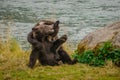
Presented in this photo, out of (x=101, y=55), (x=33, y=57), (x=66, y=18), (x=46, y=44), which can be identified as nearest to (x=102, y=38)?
(x=101, y=55)

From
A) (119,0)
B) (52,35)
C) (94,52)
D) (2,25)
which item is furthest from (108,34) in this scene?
(119,0)

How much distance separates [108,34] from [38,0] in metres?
37.6

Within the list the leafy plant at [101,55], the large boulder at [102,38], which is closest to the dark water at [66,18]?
the large boulder at [102,38]

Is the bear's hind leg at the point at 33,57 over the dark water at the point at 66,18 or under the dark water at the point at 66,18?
over

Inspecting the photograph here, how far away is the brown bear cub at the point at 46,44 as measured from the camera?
10.0 metres

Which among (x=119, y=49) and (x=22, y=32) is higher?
(x=119, y=49)

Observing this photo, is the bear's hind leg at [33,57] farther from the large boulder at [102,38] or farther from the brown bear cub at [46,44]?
the large boulder at [102,38]

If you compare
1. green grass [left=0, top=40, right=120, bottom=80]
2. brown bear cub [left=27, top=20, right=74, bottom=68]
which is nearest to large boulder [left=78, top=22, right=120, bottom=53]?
green grass [left=0, top=40, right=120, bottom=80]

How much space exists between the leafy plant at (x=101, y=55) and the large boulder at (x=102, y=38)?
0.48 ft

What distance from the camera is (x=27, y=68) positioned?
9844 mm

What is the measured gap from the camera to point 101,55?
1055 centimetres

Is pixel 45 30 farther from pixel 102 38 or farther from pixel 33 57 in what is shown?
pixel 102 38

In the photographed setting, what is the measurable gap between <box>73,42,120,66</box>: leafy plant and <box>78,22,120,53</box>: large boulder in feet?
0.48

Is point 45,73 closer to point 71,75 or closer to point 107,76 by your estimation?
point 71,75
